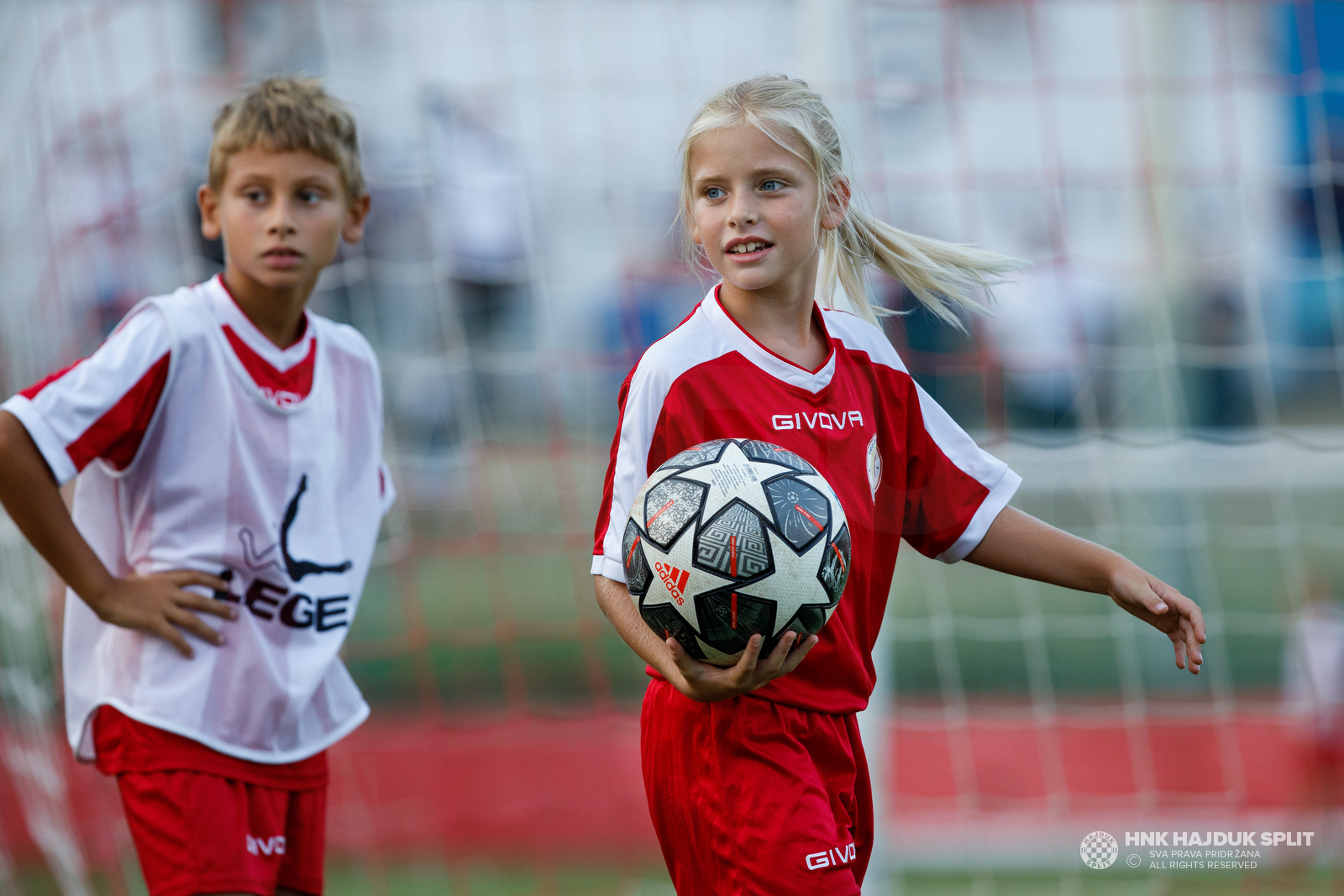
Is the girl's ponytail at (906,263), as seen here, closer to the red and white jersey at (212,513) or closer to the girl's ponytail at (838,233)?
the girl's ponytail at (838,233)

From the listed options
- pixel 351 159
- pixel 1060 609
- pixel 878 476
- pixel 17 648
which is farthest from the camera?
pixel 1060 609

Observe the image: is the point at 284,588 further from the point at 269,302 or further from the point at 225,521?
the point at 269,302

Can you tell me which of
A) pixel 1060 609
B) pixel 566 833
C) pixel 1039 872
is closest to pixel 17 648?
pixel 566 833

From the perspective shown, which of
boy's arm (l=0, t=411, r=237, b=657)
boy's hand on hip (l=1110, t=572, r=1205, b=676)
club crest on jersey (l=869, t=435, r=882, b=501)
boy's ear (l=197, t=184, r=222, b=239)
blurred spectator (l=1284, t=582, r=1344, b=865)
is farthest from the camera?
blurred spectator (l=1284, t=582, r=1344, b=865)

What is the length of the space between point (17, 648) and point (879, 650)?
3.14m

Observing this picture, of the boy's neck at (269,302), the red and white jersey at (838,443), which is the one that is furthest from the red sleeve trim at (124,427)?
the red and white jersey at (838,443)

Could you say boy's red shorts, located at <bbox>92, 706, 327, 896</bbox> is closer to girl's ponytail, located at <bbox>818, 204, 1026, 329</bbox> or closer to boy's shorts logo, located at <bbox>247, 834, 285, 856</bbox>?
boy's shorts logo, located at <bbox>247, 834, 285, 856</bbox>

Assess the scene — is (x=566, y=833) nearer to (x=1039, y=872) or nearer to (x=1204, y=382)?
(x=1039, y=872)

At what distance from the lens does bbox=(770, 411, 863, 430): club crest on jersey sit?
2.26 meters

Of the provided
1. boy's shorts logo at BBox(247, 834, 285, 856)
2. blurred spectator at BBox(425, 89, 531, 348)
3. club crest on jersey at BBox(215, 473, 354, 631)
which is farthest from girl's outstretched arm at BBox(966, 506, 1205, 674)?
blurred spectator at BBox(425, 89, 531, 348)

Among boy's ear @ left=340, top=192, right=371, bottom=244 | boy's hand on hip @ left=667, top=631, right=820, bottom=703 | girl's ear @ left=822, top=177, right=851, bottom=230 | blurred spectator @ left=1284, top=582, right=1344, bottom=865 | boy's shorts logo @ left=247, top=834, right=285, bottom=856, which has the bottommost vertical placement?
blurred spectator @ left=1284, top=582, right=1344, bottom=865

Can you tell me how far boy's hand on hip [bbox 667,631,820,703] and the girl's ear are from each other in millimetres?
823

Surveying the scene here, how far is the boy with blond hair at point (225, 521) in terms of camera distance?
252 cm

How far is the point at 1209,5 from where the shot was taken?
700 cm
